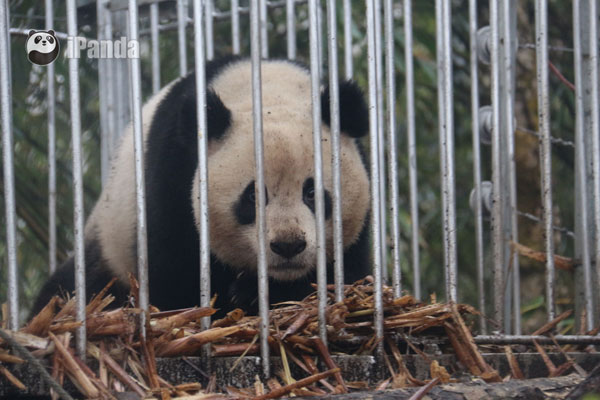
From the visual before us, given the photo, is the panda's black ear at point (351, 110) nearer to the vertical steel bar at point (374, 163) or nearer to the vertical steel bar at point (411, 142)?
the vertical steel bar at point (411, 142)

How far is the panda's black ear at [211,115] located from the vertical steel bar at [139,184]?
950 mm

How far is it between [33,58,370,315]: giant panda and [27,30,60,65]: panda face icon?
0.60 meters

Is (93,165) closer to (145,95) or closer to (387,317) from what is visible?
(145,95)

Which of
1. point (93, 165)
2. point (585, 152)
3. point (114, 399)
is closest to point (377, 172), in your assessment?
point (114, 399)

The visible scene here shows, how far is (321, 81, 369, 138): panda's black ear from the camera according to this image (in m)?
3.22


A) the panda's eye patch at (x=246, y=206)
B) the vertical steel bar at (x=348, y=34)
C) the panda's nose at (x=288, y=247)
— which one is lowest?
the panda's nose at (x=288, y=247)

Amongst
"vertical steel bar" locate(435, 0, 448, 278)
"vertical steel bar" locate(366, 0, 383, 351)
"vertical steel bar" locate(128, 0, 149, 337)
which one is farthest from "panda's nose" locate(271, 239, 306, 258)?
"vertical steel bar" locate(128, 0, 149, 337)

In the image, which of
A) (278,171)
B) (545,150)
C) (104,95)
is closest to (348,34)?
(278,171)

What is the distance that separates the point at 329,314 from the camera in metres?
2.26

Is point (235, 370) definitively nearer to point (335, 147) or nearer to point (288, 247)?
point (335, 147)

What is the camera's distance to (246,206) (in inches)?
126

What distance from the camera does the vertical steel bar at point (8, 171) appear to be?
6.44ft

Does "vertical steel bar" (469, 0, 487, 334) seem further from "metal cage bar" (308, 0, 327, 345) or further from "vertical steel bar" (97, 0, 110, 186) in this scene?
"vertical steel bar" (97, 0, 110, 186)

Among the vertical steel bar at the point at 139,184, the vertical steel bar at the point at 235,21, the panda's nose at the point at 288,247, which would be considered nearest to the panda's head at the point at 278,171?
the panda's nose at the point at 288,247
